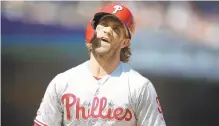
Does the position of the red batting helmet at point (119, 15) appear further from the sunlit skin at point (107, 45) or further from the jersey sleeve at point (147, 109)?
the jersey sleeve at point (147, 109)

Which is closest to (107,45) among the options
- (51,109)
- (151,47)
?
(51,109)

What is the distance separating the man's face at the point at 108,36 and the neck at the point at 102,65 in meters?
0.03

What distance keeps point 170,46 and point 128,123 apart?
1.19m

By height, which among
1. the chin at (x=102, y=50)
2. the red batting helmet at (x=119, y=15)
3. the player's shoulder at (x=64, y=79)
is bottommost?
the player's shoulder at (x=64, y=79)

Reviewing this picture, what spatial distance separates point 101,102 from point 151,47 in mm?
1178

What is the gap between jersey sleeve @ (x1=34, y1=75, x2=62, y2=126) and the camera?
5.23ft

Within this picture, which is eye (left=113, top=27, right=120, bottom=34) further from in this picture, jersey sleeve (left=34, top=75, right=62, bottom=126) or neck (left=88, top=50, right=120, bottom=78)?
jersey sleeve (left=34, top=75, right=62, bottom=126)

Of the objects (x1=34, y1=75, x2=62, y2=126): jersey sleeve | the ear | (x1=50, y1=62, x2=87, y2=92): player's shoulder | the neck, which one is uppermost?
the ear

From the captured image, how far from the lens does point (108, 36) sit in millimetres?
1546

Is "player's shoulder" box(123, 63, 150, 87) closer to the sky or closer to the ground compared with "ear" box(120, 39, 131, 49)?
closer to the ground

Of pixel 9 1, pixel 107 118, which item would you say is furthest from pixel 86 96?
pixel 9 1

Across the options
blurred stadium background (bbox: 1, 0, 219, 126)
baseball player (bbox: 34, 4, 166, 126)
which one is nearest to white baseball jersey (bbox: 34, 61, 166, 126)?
baseball player (bbox: 34, 4, 166, 126)

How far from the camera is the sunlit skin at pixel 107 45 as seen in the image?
1549mm

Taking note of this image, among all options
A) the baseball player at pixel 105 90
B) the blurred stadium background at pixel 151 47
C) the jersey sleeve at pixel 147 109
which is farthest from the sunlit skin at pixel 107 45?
the blurred stadium background at pixel 151 47
